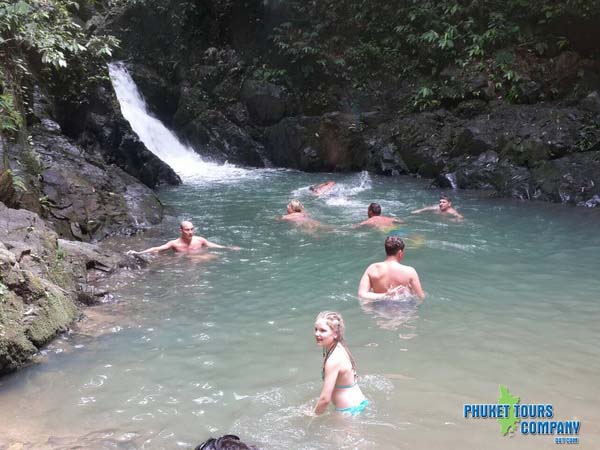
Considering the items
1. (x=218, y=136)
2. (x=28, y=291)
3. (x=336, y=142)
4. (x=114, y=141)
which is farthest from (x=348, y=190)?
(x=28, y=291)

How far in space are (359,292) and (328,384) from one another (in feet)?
9.71

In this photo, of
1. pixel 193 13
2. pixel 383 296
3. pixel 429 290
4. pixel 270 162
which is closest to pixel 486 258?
pixel 429 290

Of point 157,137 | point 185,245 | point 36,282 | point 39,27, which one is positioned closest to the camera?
point 36,282

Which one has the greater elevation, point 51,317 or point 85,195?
point 85,195

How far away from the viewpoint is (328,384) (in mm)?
4195

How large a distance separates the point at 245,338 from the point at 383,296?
1.91 m

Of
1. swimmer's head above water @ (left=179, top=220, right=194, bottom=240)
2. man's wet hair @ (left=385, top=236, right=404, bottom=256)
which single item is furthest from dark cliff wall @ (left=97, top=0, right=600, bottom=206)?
swimmer's head above water @ (left=179, top=220, right=194, bottom=240)

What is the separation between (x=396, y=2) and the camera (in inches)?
875

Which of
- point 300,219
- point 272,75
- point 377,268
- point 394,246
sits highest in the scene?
point 272,75

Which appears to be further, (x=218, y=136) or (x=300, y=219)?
(x=218, y=136)

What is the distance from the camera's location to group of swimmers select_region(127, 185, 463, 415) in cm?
423

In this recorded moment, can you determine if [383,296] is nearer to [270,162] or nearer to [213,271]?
[213,271]

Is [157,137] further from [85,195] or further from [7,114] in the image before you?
[7,114]

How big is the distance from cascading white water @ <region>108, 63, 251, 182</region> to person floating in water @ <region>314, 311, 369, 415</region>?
15.9 m
